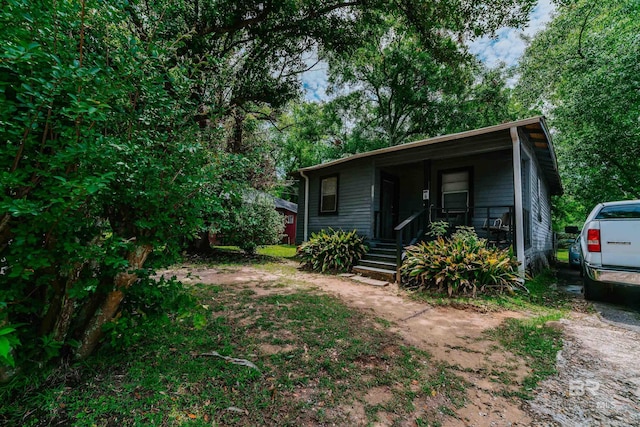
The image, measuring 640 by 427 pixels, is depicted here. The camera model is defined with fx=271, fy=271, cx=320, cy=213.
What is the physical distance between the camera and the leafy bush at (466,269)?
195 inches

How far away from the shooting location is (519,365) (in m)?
2.53

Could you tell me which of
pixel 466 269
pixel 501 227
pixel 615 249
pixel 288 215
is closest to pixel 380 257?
pixel 466 269


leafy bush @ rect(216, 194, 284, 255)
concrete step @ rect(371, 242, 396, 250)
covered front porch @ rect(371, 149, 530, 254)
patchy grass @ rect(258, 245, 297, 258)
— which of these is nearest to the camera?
covered front porch @ rect(371, 149, 530, 254)

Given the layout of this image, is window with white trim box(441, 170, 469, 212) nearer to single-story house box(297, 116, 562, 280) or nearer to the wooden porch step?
single-story house box(297, 116, 562, 280)

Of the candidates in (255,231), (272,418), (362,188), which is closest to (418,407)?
(272,418)

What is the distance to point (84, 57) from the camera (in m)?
1.60

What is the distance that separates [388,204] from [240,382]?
7.91 m

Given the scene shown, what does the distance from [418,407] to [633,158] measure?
571 inches

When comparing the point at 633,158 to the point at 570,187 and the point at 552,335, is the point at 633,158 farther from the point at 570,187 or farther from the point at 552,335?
the point at 552,335

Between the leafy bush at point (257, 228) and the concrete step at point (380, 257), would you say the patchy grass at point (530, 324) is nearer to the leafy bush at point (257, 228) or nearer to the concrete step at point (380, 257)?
the concrete step at point (380, 257)

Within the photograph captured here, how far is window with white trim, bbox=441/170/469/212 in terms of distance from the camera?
25.2ft

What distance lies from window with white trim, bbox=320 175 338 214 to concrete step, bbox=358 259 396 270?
2.68 m

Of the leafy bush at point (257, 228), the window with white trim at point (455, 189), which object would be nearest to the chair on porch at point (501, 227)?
the window with white trim at point (455, 189)

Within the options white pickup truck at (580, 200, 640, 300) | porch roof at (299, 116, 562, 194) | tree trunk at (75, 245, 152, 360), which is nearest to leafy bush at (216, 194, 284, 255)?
porch roof at (299, 116, 562, 194)
